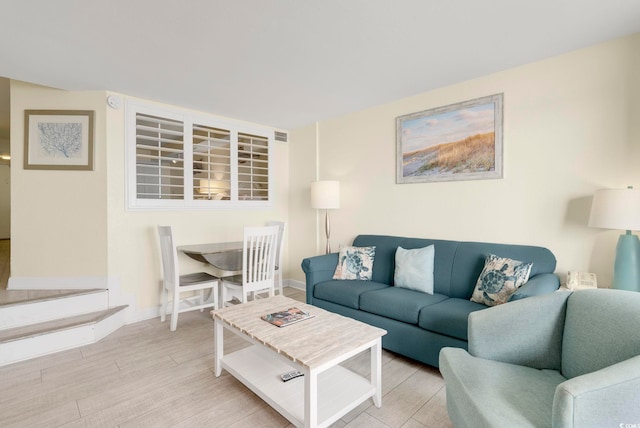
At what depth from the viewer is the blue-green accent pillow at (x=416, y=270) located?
250cm

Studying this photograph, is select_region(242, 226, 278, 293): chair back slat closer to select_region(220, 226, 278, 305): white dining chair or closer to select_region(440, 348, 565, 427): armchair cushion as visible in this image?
select_region(220, 226, 278, 305): white dining chair

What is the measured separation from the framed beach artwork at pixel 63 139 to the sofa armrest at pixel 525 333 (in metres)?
3.55

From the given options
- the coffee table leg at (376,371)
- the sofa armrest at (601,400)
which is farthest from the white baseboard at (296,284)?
the sofa armrest at (601,400)

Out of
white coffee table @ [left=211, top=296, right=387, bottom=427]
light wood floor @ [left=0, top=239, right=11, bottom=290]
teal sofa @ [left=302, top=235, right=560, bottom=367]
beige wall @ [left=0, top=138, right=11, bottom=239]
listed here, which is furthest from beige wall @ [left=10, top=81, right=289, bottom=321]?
beige wall @ [left=0, top=138, right=11, bottom=239]

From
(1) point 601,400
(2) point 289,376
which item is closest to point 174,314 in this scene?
(2) point 289,376

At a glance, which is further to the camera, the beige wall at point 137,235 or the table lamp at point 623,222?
the beige wall at point 137,235

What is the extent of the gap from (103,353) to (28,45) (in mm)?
2344

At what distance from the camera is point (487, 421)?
1019mm

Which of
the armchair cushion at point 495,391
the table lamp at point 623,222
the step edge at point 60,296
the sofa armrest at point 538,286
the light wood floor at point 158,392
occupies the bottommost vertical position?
the light wood floor at point 158,392

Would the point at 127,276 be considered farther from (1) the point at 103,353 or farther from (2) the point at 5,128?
(2) the point at 5,128

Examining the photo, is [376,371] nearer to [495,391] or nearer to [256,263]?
[495,391]

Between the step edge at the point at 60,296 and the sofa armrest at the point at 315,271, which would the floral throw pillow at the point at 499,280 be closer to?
the sofa armrest at the point at 315,271

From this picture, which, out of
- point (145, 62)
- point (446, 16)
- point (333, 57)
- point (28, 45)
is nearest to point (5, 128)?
point (28, 45)

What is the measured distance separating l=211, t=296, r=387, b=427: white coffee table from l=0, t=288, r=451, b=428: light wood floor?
0.44ft
